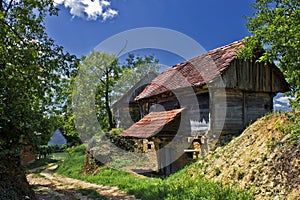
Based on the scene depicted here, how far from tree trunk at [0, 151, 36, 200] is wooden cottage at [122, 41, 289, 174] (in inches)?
230

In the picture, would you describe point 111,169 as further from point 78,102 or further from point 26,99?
point 78,102

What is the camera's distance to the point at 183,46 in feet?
53.1

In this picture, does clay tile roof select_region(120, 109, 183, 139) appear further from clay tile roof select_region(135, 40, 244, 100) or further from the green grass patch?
the green grass patch

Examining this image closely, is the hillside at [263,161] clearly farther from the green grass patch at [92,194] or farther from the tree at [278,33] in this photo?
the green grass patch at [92,194]

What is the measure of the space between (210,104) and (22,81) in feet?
26.4

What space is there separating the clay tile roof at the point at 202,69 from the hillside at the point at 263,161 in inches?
121

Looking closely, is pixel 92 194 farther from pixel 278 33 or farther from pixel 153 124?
pixel 278 33

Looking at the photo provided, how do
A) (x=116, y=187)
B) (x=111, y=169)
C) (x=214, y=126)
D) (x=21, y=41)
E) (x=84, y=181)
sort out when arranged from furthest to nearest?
(x=111, y=169) < (x=84, y=181) < (x=214, y=126) < (x=116, y=187) < (x=21, y=41)

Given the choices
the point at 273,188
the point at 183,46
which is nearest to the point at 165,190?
the point at 273,188

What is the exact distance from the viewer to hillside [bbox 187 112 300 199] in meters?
6.97

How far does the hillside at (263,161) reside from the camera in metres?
6.97

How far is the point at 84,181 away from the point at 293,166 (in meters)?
10.2

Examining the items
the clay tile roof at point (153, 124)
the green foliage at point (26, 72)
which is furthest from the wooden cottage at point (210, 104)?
the green foliage at point (26, 72)

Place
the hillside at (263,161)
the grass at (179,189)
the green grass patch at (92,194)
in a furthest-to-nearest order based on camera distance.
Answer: the green grass patch at (92,194)
the grass at (179,189)
the hillside at (263,161)
